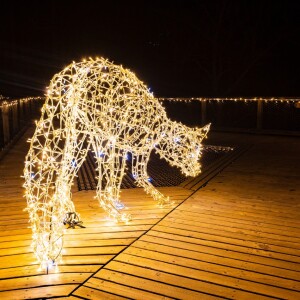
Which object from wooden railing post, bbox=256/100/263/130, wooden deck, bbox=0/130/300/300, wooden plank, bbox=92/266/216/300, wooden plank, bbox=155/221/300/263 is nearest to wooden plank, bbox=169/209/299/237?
wooden deck, bbox=0/130/300/300

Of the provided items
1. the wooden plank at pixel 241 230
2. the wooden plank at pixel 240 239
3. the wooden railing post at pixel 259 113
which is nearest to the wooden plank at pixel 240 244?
the wooden plank at pixel 240 239

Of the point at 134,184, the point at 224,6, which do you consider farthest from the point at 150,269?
the point at 224,6

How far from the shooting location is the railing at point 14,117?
29.3 feet

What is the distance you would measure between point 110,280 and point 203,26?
1630 centimetres

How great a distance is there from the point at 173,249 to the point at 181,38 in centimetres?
1588

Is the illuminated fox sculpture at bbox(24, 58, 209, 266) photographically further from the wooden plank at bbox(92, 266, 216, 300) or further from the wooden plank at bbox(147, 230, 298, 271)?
the wooden plank at bbox(147, 230, 298, 271)

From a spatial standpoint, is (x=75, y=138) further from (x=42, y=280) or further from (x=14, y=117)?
(x=14, y=117)

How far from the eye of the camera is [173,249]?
343cm

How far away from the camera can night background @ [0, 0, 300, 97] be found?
55.9ft

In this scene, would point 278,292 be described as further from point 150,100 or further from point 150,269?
point 150,100

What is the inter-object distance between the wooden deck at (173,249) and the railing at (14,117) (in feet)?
12.3

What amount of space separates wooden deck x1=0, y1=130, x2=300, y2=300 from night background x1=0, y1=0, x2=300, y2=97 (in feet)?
43.2

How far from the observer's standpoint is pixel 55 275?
294 centimetres

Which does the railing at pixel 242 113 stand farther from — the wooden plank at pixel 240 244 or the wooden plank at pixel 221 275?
the wooden plank at pixel 221 275
